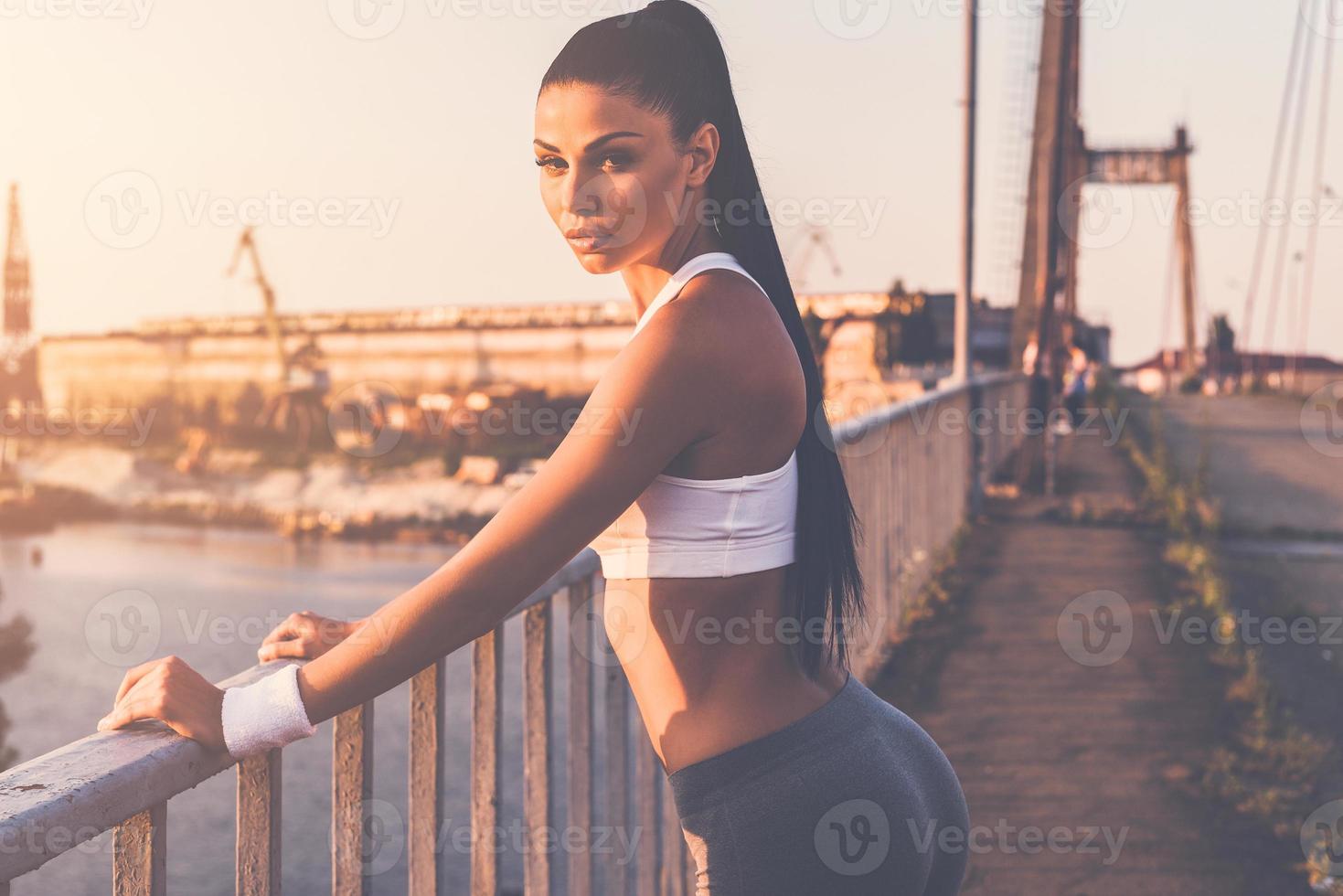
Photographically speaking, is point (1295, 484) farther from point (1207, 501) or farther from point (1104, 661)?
point (1104, 661)

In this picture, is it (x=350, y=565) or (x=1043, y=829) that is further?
(x=350, y=565)

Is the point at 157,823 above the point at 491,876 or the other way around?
above

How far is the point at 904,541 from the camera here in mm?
7500

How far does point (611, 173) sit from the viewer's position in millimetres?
1522

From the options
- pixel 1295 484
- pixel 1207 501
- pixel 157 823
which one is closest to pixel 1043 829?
pixel 157 823

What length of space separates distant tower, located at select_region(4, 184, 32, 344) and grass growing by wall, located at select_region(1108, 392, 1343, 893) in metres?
72.0

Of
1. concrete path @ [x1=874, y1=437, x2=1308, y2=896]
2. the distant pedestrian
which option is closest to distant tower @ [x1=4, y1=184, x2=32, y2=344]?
the distant pedestrian

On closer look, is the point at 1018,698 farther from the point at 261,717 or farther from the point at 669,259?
the point at 261,717

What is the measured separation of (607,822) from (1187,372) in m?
51.7

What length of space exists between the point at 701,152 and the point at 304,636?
77 centimetres

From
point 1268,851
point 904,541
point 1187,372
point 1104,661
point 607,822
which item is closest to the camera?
point 607,822

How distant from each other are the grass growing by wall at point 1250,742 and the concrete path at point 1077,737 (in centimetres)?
11

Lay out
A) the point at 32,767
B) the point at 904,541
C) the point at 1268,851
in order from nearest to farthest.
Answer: the point at 32,767, the point at 1268,851, the point at 904,541

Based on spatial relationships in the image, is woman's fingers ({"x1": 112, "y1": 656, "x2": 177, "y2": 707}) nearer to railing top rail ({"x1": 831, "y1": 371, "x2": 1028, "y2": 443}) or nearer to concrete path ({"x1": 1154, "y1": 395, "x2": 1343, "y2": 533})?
railing top rail ({"x1": 831, "y1": 371, "x2": 1028, "y2": 443})
